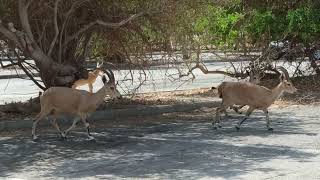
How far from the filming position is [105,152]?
10.6 m

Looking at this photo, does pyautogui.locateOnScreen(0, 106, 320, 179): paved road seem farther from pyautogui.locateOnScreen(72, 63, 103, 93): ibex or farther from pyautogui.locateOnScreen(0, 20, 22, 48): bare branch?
pyautogui.locateOnScreen(72, 63, 103, 93): ibex

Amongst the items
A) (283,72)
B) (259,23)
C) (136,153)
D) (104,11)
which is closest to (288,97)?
(259,23)

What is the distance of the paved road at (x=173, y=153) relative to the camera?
8.94 metres

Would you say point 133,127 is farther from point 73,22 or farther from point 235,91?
point 73,22

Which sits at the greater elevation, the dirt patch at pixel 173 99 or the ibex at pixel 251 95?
the ibex at pixel 251 95

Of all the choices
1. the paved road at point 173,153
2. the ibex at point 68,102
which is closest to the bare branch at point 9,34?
the paved road at point 173,153

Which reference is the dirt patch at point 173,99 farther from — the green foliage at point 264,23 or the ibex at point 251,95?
the ibex at point 251,95

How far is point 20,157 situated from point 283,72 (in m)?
5.86

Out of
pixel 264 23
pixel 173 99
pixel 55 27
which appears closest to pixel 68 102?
pixel 55 27

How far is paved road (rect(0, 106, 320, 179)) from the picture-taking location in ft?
29.3

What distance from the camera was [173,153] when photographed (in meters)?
10.4

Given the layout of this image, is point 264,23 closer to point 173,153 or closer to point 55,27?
point 55,27

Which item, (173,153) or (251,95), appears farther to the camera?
(251,95)

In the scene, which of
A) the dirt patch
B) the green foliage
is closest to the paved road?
the dirt patch
